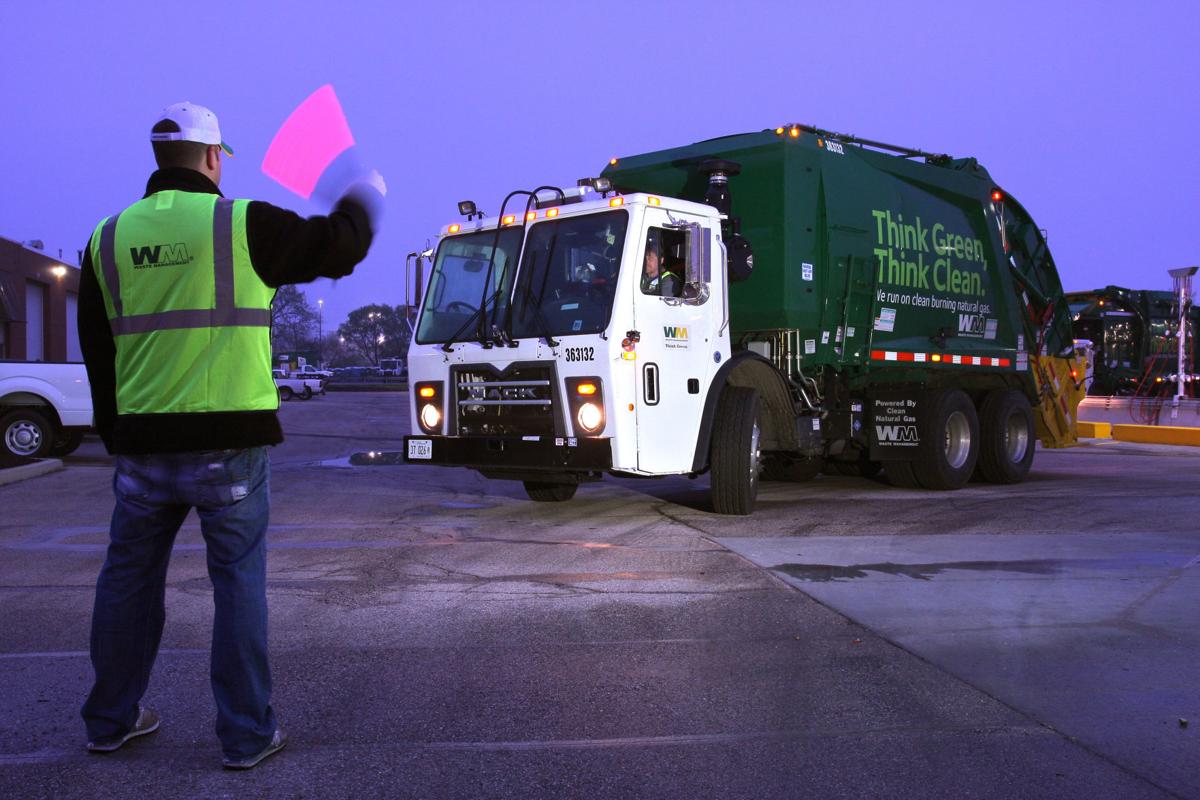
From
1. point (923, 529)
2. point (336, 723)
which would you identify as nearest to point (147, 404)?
point (336, 723)

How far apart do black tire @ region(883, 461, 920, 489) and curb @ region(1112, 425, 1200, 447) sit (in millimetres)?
9960

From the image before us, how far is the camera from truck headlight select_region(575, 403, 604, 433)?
798cm

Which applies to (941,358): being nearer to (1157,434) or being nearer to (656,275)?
(656,275)

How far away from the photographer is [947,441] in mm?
11641

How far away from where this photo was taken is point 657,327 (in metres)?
8.23

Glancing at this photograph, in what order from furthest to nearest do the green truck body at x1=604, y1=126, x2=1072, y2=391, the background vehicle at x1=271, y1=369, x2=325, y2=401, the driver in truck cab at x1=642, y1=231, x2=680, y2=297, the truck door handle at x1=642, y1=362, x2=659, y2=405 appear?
the background vehicle at x1=271, y1=369, x2=325, y2=401, the green truck body at x1=604, y1=126, x2=1072, y2=391, the driver in truck cab at x1=642, y1=231, x2=680, y2=297, the truck door handle at x1=642, y1=362, x2=659, y2=405

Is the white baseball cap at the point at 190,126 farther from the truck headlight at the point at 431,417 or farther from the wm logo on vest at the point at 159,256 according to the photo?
the truck headlight at the point at 431,417

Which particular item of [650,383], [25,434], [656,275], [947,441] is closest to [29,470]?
[25,434]

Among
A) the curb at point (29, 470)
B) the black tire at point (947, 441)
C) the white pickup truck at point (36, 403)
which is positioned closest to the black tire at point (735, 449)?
the black tire at point (947, 441)

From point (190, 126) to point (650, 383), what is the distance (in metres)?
5.23

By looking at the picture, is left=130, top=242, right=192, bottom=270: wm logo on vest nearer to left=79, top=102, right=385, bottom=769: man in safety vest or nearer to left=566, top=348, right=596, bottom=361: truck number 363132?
left=79, top=102, right=385, bottom=769: man in safety vest

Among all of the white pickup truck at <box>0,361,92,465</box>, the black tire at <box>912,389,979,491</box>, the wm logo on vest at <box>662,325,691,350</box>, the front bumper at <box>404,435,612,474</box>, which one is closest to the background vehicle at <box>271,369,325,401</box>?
the white pickup truck at <box>0,361,92,465</box>

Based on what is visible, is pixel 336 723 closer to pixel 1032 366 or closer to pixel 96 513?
pixel 96 513

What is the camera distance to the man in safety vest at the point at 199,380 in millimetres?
3113
